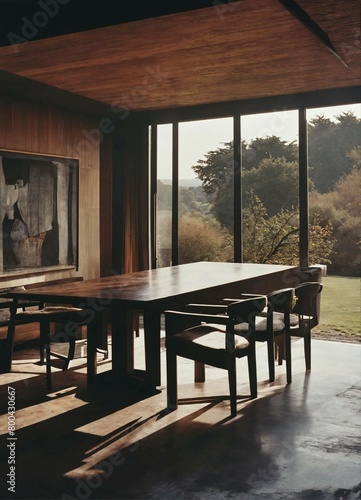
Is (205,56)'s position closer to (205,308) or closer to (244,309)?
(205,308)

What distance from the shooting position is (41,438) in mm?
3578

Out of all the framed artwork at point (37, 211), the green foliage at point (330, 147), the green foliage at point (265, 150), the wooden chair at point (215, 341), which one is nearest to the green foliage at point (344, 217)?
the green foliage at point (330, 147)

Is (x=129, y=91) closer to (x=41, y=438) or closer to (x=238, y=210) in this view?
(x=238, y=210)

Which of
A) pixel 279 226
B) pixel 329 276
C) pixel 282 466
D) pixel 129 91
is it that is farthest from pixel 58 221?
pixel 282 466

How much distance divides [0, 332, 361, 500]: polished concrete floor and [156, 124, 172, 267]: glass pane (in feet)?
9.69

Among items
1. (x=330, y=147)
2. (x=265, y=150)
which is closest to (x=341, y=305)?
(x=330, y=147)

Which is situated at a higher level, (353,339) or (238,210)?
(238,210)

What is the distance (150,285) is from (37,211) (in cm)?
249

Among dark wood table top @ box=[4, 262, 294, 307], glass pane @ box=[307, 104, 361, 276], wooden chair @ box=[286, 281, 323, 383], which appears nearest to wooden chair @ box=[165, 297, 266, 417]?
dark wood table top @ box=[4, 262, 294, 307]

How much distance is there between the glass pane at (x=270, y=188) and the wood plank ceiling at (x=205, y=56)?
17.3 inches

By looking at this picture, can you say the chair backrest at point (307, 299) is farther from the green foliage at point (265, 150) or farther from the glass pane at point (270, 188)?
the green foliage at point (265, 150)

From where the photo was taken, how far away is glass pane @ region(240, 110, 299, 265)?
7.03m

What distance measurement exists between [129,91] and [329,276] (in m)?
3.36

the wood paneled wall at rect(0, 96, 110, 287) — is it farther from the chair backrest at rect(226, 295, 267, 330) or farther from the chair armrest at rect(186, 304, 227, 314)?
the chair backrest at rect(226, 295, 267, 330)
